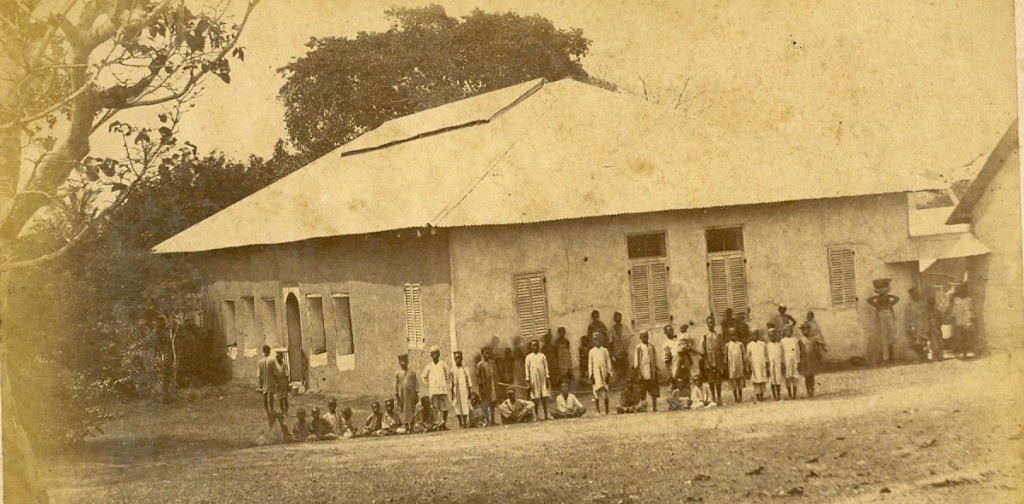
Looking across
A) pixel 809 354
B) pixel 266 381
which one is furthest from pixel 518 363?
pixel 809 354

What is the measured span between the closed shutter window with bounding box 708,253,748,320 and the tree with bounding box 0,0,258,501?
4978mm

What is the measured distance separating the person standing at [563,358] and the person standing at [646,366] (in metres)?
0.63

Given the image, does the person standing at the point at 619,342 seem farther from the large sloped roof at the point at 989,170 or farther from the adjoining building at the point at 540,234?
the large sloped roof at the point at 989,170

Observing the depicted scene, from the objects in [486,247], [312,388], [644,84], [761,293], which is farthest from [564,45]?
[312,388]

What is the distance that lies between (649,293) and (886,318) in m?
2.41

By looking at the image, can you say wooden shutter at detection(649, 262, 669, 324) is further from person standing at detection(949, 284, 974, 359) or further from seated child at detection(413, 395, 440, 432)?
person standing at detection(949, 284, 974, 359)

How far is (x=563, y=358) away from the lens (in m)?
9.13

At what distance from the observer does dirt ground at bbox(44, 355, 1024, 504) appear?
6.92 meters

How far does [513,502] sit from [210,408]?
3.46m

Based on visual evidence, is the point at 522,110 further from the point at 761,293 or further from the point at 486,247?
the point at 761,293

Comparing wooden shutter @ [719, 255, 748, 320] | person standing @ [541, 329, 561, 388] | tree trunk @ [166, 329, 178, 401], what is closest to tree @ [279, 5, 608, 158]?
tree trunk @ [166, 329, 178, 401]

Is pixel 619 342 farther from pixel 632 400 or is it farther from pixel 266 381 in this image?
pixel 266 381

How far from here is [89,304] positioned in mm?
7613

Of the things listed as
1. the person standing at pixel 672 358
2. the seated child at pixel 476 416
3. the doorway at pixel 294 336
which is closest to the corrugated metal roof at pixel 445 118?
the doorway at pixel 294 336
